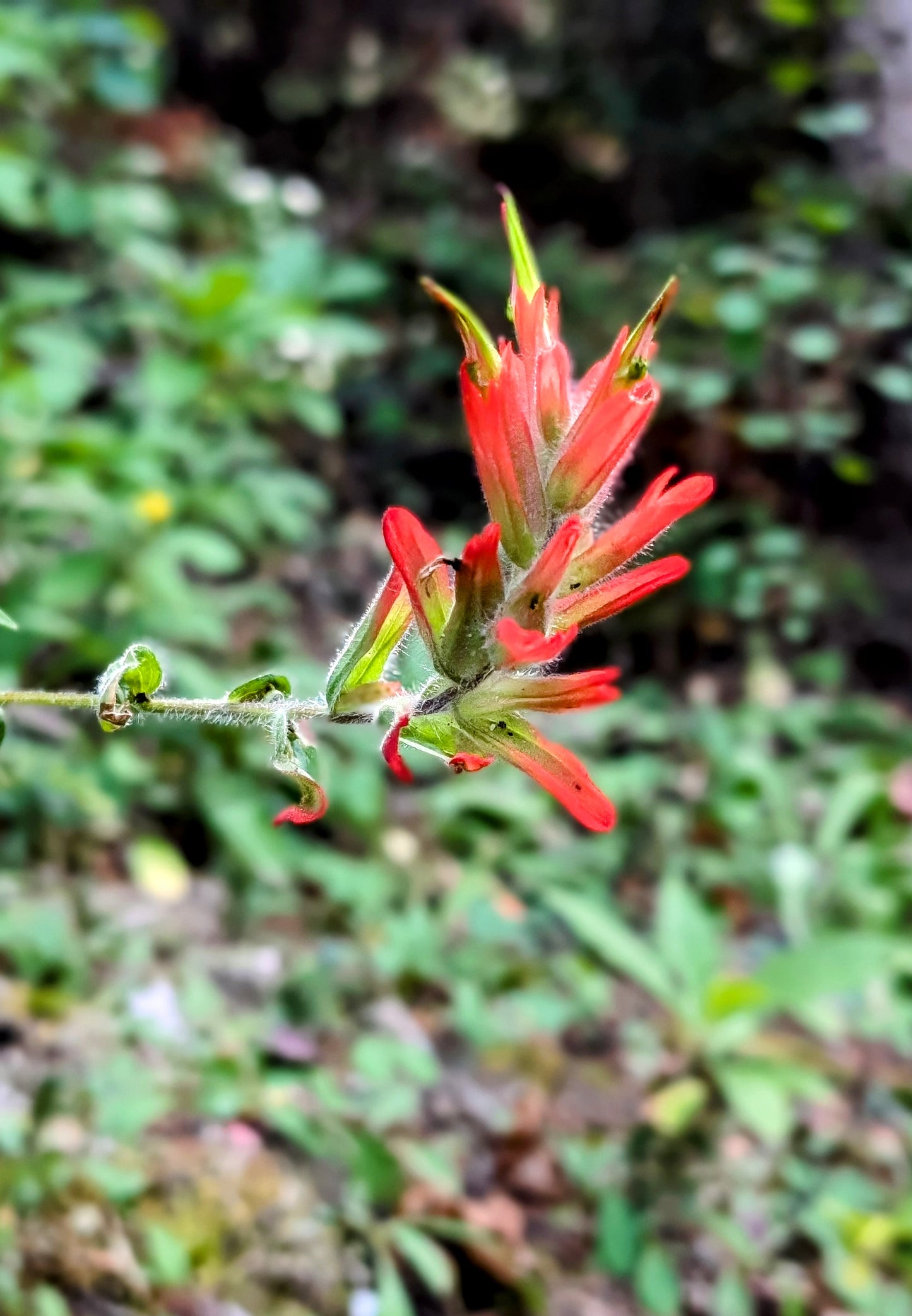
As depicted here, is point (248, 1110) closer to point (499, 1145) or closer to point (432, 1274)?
point (432, 1274)

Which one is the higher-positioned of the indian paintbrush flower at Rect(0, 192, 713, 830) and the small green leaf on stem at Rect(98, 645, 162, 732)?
the indian paintbrush flower at Rect(0, 192, 713, 830)

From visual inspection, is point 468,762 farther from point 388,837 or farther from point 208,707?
point 388,837

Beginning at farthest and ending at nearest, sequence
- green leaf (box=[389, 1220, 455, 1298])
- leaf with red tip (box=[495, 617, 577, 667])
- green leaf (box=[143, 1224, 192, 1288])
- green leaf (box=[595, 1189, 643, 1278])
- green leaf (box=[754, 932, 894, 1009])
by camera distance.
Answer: green leaf (box=[754, 932, 894, 1009])
green leaf (box=[595, 1189, 643, 1278])
green leaf (box=[389, 1220, 455, 1298])
green leaf (box=[143, 1224, 192, 1288])
leaf with red tip (box=[495, 617, 577, 667])

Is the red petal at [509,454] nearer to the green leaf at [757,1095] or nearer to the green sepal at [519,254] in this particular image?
the green sepal at [519,254]

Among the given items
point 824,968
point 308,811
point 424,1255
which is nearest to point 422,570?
point 308,811

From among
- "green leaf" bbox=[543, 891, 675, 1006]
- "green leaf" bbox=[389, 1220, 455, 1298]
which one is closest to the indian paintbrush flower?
"green leaf" bbox=[389, 1220, 455, 1298]

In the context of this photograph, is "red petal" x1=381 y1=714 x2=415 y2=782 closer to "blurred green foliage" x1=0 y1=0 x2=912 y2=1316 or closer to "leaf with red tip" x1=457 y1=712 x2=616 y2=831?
"leaf with red tip" x1=457 y1=712 x2=616 y2=831

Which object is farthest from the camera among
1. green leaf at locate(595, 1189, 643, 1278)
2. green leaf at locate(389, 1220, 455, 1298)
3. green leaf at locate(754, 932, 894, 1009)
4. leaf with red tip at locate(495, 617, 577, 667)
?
green leaf at locate(754, 932, 894, 1009)

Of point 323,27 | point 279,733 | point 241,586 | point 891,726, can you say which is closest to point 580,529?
point 279,733
